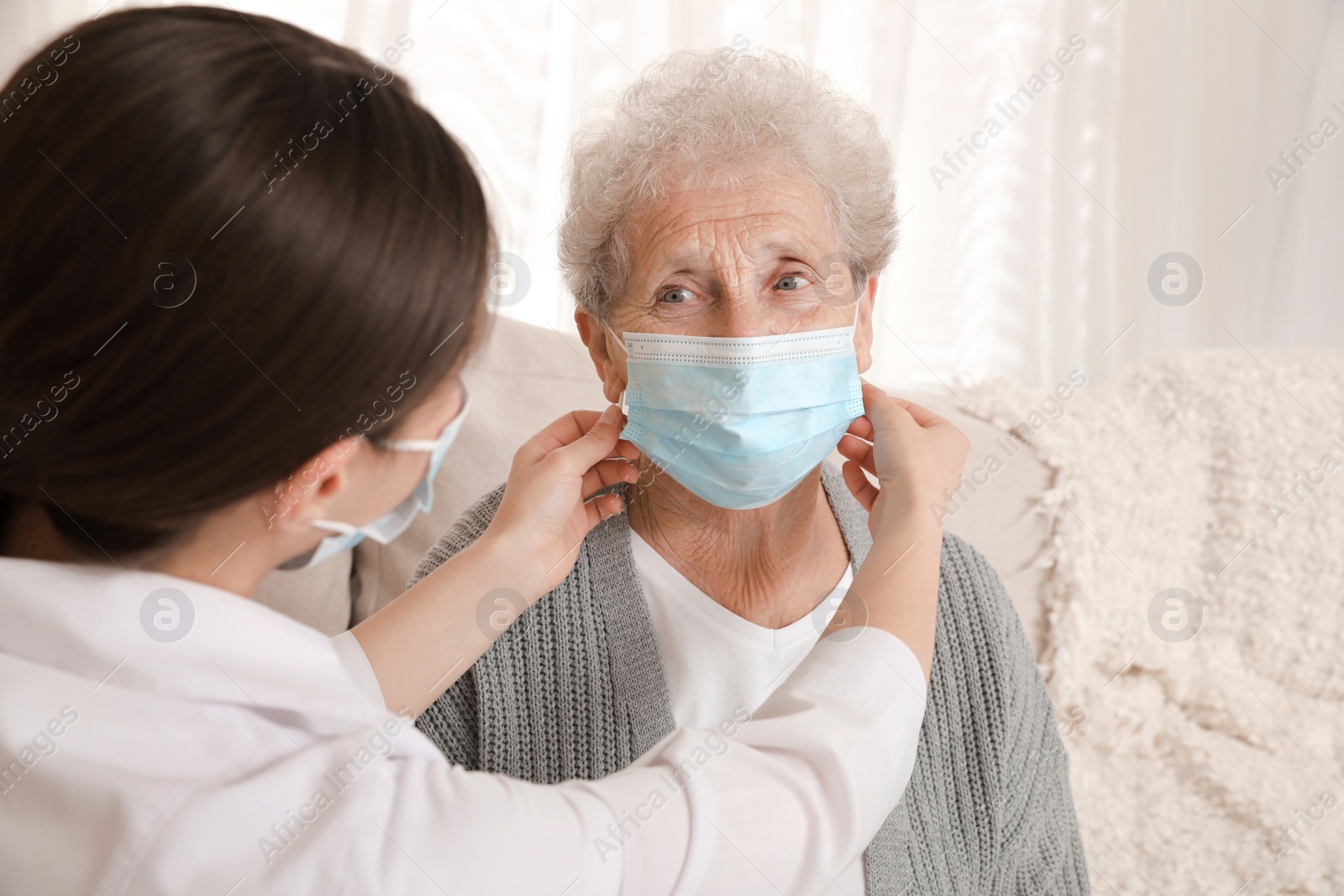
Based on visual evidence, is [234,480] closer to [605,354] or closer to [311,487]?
[311,487]

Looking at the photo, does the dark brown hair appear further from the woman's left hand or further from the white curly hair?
the white curly hair

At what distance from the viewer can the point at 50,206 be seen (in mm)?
642

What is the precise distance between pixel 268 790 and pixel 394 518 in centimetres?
36

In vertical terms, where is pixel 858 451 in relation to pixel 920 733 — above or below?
above

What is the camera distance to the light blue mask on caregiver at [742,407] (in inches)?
51.6

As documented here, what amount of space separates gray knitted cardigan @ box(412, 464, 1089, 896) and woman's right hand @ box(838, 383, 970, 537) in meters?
0.23

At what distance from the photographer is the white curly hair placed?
1404 mm

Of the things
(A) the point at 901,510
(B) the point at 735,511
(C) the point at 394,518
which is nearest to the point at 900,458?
(A) the point at 901,510

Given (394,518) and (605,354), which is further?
(605,354)

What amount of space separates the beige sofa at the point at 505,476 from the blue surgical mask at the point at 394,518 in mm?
922

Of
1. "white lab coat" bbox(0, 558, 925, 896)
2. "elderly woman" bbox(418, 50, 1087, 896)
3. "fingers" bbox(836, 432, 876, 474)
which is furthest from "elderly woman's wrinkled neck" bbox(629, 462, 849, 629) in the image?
"white lab coat" bbox(0, 558, 925, 896)

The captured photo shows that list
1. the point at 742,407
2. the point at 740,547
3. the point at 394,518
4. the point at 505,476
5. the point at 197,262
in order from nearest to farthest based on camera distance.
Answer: the point at 197,262 < the point at 394,518 < the point at 742,407 < the point at 740,547 < the point at 505,476

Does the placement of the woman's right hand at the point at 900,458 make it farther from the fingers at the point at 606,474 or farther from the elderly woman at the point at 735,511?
the fingers at the point at 606,474

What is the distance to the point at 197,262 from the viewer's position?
25.5 inches
